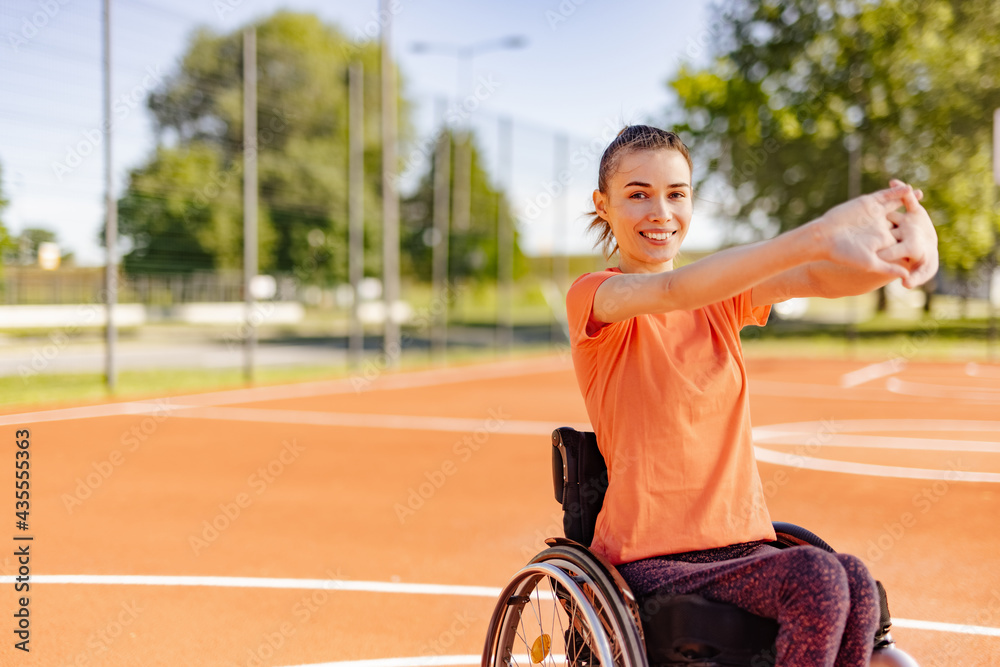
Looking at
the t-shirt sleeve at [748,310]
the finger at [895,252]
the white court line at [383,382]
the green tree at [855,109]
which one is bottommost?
the white court line at [383,382]

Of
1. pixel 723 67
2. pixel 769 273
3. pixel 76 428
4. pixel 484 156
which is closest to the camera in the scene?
pixel 769 273

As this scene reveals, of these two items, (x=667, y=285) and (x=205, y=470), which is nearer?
(x=667, y=285)

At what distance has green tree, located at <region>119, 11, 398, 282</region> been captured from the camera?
40.0 ft

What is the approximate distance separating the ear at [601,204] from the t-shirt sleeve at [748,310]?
1.23 ft

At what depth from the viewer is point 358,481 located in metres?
6.37

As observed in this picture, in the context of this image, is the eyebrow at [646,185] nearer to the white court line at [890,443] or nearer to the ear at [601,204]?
the ear at [601,204]

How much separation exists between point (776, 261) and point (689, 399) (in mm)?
476

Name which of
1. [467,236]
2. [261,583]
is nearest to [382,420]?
[261,583]

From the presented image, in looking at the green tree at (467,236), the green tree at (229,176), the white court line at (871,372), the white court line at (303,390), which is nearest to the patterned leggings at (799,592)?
the white court line at (303,390)

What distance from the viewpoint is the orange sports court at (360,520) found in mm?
3486

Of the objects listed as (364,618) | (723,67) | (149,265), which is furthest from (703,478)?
(723,67)

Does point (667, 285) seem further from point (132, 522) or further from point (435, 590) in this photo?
point (132, 522)

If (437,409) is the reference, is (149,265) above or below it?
above

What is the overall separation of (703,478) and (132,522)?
414cm
